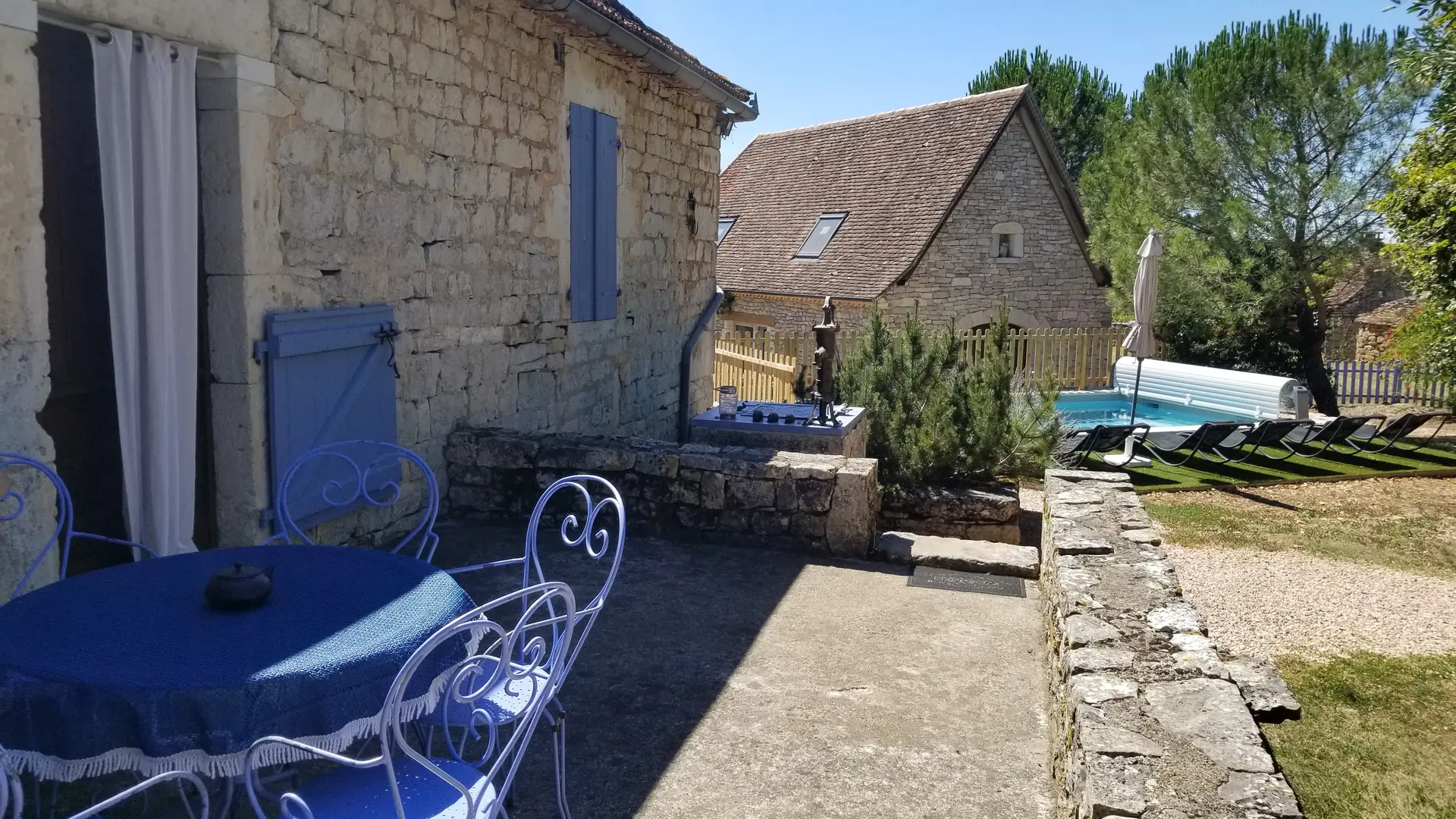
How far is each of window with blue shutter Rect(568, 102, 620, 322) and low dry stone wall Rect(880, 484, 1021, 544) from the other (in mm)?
2649

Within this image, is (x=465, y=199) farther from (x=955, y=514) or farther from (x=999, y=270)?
(x=999, y=270)

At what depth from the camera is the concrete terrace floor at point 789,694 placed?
320cm

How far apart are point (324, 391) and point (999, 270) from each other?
16088 millimetres

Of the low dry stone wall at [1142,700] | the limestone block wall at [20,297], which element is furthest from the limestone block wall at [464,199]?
the low dry stone wall at [1142,700]

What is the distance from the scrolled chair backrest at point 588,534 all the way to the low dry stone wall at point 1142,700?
1.22 meters

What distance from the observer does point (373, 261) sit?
5.24 metres

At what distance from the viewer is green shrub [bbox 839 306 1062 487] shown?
330 inches

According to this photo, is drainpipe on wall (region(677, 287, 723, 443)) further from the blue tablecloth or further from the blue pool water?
the blue pool water

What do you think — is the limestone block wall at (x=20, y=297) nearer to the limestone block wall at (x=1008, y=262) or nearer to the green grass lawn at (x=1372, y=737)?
the green grass lawn at (x=1372, y=737)

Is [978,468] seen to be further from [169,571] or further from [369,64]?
[169,571]

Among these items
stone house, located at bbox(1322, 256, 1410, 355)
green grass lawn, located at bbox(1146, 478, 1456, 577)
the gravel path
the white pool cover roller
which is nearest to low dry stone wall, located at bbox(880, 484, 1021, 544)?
the gravel path

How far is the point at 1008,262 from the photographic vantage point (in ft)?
63.3

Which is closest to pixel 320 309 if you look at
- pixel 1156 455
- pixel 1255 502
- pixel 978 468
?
pixel 978 468

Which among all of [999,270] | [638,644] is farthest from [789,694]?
[999,270]
